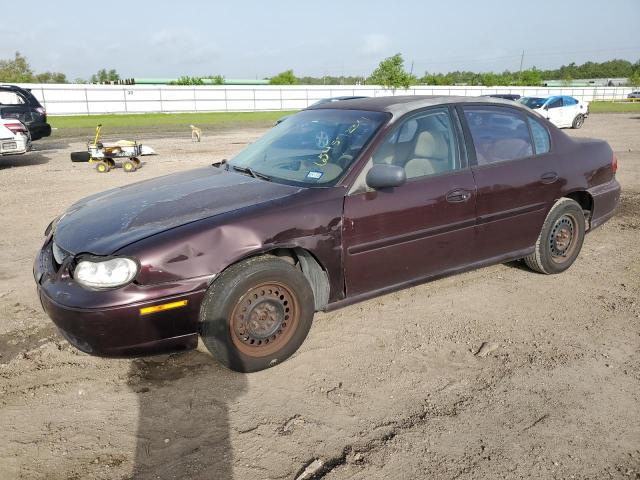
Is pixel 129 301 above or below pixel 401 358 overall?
above

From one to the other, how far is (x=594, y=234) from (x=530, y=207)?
2586 millimetres

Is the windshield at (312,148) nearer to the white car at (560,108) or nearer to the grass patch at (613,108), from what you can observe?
the white car at (560,108)

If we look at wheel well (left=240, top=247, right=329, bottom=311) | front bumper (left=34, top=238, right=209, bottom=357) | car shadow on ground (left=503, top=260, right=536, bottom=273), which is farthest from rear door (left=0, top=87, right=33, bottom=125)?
car shadow on ground (left=503, top=260, right=536, bottom=273)

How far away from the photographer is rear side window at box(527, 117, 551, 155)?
15.0ft

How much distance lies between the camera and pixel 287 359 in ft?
11.3

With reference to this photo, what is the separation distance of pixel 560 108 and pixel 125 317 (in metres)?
23.5

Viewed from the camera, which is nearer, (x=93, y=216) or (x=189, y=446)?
(x=189, y=446)

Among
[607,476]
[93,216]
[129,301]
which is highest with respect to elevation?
[93,216]

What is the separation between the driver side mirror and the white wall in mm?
29892

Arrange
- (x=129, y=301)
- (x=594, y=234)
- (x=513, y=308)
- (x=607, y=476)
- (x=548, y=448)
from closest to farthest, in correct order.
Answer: (x=607, y=476), (x=548, y=448), (x=129, y=301), (x=513, y=308), (x=594, y=234)

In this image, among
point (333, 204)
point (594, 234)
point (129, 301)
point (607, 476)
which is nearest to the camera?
point (607, 476)

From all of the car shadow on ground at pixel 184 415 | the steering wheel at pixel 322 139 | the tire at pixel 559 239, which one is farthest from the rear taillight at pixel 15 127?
the tire at pixel 559 239

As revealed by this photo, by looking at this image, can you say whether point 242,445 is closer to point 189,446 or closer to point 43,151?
point 189,446

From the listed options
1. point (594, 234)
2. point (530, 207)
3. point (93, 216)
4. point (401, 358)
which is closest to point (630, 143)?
point (594, 234)
